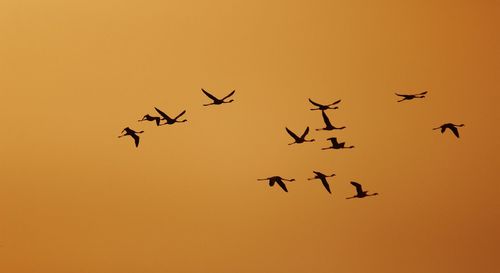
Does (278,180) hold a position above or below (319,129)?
below

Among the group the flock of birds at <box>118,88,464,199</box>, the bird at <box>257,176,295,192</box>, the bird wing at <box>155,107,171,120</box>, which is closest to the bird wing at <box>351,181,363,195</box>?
the flock of birds at <box>118,88,464,199</box>

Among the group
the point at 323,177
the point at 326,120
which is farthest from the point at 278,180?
the point at 326,120

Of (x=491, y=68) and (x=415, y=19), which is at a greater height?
(x=415, y=19)

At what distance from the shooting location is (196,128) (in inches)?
95.4

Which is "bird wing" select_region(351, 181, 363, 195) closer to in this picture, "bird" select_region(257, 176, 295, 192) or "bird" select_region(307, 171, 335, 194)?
"bird" select_region(307, 171, 335, 194)

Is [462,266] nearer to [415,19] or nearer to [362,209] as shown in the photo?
[362,209]

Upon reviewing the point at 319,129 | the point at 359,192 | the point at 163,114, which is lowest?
the point at 359,192

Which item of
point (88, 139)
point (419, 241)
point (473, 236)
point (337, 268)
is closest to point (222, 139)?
point (88, 139)

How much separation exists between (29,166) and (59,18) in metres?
0.65

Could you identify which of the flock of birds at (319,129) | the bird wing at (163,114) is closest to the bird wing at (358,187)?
the flock of birds at (319,129)

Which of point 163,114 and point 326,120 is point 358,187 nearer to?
point 326,120

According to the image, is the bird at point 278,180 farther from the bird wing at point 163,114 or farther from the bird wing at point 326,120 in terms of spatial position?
the bird wing at point 163,114

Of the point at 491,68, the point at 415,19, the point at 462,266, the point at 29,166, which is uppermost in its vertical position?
the point at 415,19

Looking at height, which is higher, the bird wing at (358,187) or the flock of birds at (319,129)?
the flock of birds at (319,129)
